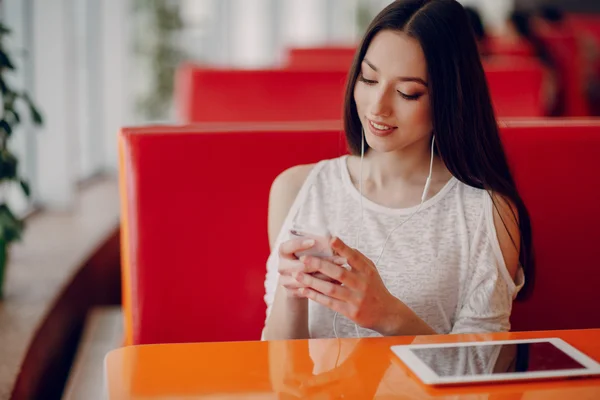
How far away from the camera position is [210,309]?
185 cm

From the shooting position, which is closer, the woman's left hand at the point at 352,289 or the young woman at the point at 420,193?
the woman's left hand at the point at 352,289

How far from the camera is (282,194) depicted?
170 centimetres

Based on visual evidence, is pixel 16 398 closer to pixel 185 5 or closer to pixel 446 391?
pixel 446 391

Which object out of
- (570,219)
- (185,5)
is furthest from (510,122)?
(185,5)

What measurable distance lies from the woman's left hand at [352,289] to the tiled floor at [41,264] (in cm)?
94

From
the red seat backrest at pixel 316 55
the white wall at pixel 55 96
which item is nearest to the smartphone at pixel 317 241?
the white wall at pixel 55 96

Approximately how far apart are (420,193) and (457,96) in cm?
22

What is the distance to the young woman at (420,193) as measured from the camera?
154cm

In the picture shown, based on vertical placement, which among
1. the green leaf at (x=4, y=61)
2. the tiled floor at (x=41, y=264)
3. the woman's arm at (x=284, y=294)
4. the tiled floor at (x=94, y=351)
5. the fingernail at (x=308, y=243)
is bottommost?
the tiled floor at (x=94, y=351)

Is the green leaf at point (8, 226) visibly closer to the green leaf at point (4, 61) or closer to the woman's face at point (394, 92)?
the green leaf at point (4, 61)

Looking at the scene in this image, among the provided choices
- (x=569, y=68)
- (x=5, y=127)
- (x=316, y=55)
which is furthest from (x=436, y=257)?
(x=569, y=68)

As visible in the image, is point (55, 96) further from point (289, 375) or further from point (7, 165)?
point (289, 375)

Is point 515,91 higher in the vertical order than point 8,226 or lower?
higher

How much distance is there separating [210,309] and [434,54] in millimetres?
776
